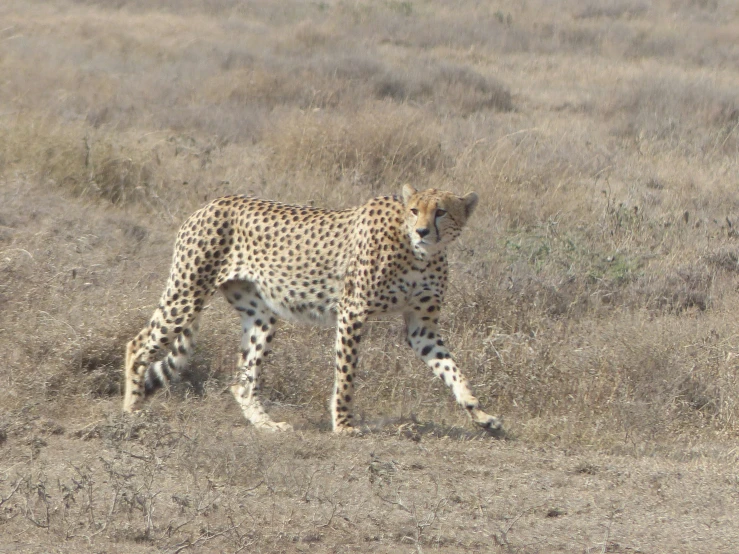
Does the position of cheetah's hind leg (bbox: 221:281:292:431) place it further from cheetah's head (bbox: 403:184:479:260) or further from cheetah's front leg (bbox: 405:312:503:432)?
cheetah's head (bbox: 403:184:479:260)

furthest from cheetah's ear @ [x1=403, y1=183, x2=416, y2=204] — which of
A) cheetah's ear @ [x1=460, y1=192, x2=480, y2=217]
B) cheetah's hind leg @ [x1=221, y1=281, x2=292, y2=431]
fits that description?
cheetah's hind leg @ [x1=221, y1=281, x2=292, y2=431]

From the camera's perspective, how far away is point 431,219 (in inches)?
214

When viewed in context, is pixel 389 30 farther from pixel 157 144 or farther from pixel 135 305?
pixel 135 305

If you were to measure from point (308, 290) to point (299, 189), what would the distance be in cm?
348

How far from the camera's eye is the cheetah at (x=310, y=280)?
5.55 m

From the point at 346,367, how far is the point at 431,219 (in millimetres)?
826

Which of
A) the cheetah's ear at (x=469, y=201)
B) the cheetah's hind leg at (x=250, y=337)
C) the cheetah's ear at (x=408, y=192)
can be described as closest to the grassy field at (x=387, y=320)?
the cheetah's hind leg at (x=250, y=337)

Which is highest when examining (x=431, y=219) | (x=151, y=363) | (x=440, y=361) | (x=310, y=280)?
(x=431, y=219)

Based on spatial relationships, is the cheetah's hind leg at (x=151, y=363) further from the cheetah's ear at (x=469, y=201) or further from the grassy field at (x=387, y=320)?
the cheetah's ear at (x=469, y=201)

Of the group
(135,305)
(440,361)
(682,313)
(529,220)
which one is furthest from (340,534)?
(529,220)

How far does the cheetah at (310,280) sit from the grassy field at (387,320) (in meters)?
0.23

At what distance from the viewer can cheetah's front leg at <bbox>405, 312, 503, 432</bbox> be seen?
546cm

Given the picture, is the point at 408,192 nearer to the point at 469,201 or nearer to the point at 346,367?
the point at 469,201

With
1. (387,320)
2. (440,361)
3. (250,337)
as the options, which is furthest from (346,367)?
(387,320)
